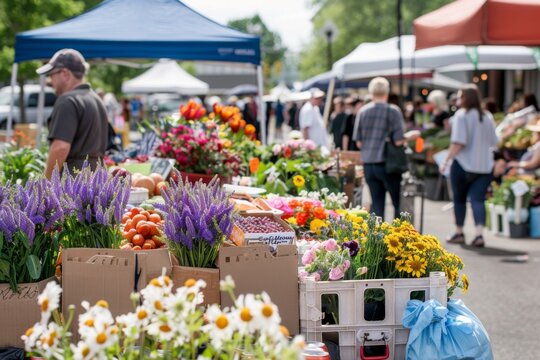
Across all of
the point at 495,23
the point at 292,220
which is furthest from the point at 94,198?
the point at 495,23

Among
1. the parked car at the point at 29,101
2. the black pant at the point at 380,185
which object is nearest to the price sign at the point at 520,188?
the black pant at the point at 380,185

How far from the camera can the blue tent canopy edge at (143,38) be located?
9406 mm

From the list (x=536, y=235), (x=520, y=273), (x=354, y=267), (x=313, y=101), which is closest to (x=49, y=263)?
(x=354, y=267)

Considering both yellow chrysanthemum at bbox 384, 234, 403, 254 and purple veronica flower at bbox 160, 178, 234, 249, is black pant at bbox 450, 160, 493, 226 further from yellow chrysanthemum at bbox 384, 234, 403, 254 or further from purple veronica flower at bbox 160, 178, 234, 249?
purple veronica flower at bbox 160, 178, 234, 249

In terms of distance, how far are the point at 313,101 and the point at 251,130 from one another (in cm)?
557

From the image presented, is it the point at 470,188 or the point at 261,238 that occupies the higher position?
the point at 261,238

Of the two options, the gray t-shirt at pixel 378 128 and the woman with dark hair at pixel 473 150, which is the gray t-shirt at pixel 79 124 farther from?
the woman with dark hair at pixel 473 150

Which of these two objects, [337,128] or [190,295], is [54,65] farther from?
[337,128]

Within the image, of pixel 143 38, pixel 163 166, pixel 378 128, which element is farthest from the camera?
pixel 378 128

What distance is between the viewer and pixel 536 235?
11.3 meters

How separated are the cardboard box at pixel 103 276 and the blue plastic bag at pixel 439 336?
3.77 ft

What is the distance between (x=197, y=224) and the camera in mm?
3709

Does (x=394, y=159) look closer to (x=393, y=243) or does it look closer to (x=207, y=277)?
(x=393, y=243)

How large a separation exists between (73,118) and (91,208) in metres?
2.66
